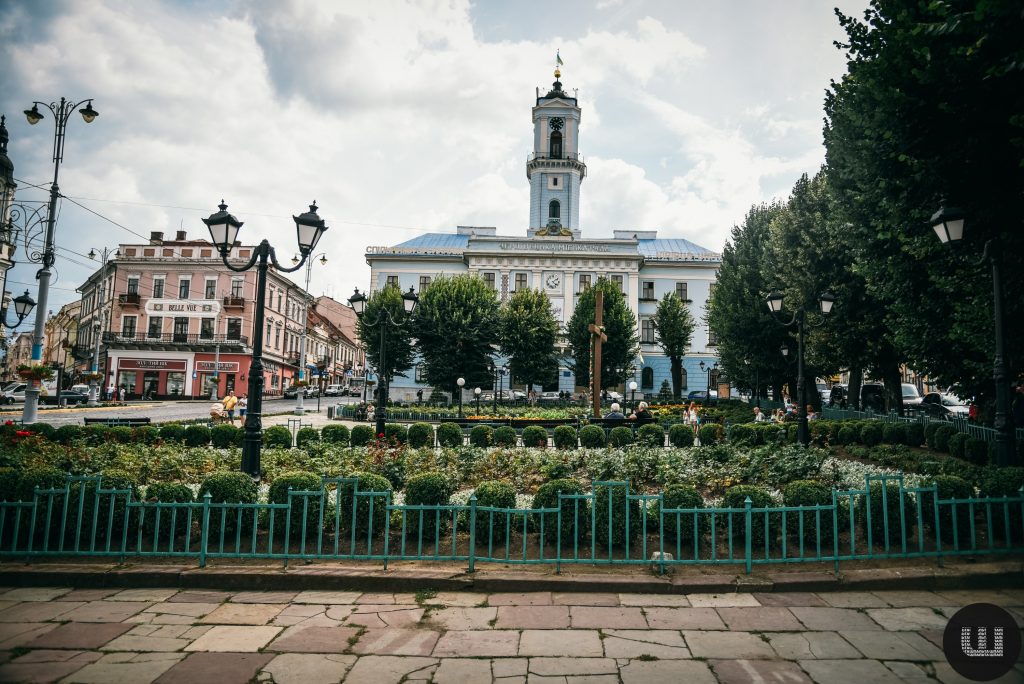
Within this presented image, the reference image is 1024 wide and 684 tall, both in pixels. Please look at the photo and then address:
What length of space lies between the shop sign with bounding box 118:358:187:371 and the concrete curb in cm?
4501

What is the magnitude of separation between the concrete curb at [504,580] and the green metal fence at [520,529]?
230 millimetres

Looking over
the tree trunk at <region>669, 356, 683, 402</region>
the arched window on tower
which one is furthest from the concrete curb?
the arched window on tower

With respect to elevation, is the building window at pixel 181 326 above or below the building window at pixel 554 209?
below

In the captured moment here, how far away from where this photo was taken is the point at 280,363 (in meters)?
53.5

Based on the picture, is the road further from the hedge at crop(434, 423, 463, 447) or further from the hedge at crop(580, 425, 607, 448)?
the hedge at crop(580, 425, 607, 448)

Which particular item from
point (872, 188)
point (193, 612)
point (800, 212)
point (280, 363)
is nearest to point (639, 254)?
point (800, 212)

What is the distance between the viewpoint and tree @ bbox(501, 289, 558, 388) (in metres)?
37.7

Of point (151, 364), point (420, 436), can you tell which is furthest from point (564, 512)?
point (151, 364)

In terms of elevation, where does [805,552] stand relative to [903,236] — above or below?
below

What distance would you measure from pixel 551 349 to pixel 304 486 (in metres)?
32.6

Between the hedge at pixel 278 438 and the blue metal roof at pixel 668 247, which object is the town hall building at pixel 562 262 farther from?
the hedge at pixel 278 438

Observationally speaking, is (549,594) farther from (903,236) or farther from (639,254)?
(639,254)

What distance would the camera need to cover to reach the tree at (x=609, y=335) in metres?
38.2

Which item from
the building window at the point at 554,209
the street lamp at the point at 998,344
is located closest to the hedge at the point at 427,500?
the street lamp at the point at 998,344
